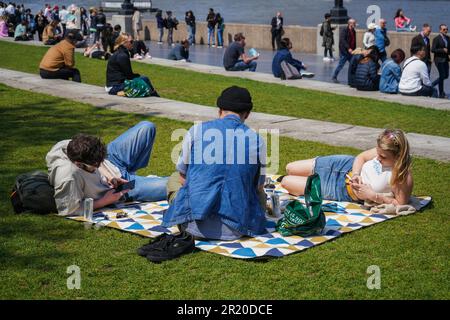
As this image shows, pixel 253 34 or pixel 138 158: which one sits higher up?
pixel 253 34

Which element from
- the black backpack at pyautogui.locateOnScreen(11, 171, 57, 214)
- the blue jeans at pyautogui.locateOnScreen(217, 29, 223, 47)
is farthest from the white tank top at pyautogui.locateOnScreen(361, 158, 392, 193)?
the blue jeans at pyautogui.locateOnScreen(217, 29, 223, 47)

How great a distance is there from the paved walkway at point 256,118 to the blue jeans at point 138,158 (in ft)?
11.8

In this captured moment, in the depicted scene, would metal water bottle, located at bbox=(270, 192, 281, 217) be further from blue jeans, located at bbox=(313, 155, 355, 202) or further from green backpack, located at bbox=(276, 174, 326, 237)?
blue jeans, located at bbox=(313, 155, 355, 202)

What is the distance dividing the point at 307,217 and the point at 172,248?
1.21 m

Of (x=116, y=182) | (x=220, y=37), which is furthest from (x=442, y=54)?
(x=220, y=37)

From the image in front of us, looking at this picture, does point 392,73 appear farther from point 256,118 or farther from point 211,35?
point 211,35

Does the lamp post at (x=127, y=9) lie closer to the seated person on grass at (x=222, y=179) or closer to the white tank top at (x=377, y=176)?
the white tank top at (x=377, y=176)

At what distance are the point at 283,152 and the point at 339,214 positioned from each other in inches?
114

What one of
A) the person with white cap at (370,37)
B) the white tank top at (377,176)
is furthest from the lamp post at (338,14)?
the white tank top at (377,176)

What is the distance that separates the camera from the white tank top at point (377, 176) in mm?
7594

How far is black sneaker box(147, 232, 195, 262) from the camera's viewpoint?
612cm

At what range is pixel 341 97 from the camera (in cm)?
1589

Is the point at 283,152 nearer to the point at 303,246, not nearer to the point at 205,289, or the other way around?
the point at 303,246

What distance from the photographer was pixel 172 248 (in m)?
→ 6.23
